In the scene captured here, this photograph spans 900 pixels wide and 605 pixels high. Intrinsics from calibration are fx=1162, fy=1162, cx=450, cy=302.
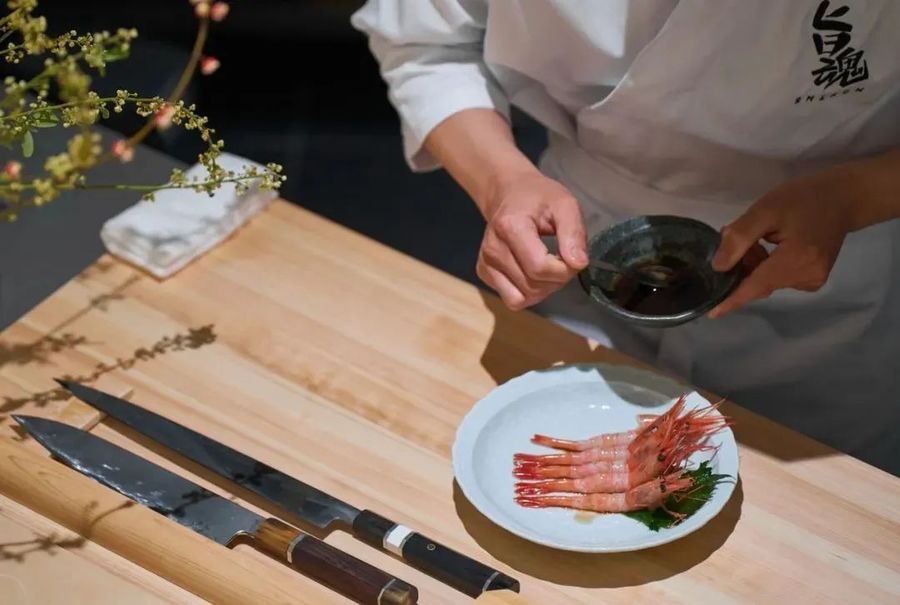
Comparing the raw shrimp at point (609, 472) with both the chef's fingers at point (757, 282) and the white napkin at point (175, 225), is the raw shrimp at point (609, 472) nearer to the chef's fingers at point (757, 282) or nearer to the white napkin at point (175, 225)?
the chef's fingers at point (757, 282)

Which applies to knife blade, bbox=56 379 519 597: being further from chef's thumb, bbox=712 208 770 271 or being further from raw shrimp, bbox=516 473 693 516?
chef's thumb, bbox=712 208 770 271

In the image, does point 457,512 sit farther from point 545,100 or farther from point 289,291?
point 545,100

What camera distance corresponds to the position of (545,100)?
55.6 inches

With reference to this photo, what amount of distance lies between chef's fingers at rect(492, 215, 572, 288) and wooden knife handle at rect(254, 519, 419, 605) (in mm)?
335

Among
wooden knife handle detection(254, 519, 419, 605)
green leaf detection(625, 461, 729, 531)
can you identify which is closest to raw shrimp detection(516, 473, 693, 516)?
green leaf detection(625, 461, 729, 531)

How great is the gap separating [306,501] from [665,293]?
42cm

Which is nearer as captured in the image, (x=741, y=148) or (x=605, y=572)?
(x=605, y=572)

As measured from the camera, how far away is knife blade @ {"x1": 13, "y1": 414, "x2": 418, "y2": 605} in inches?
39.1

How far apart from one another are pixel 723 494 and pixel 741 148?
43 cm

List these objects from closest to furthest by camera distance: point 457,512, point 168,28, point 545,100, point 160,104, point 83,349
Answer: point 160,104 < point 457,512 < point 83,349 < point 545,100 < point 168,28

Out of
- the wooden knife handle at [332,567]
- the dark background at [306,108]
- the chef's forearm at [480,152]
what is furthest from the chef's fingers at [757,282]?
the dark background at [306,108]

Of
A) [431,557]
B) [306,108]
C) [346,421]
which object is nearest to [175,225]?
[346,421]

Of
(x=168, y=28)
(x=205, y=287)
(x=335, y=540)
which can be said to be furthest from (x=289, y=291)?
(x=168, y=28)

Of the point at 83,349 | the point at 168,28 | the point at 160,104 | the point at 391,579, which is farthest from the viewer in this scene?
the point at 168,28
